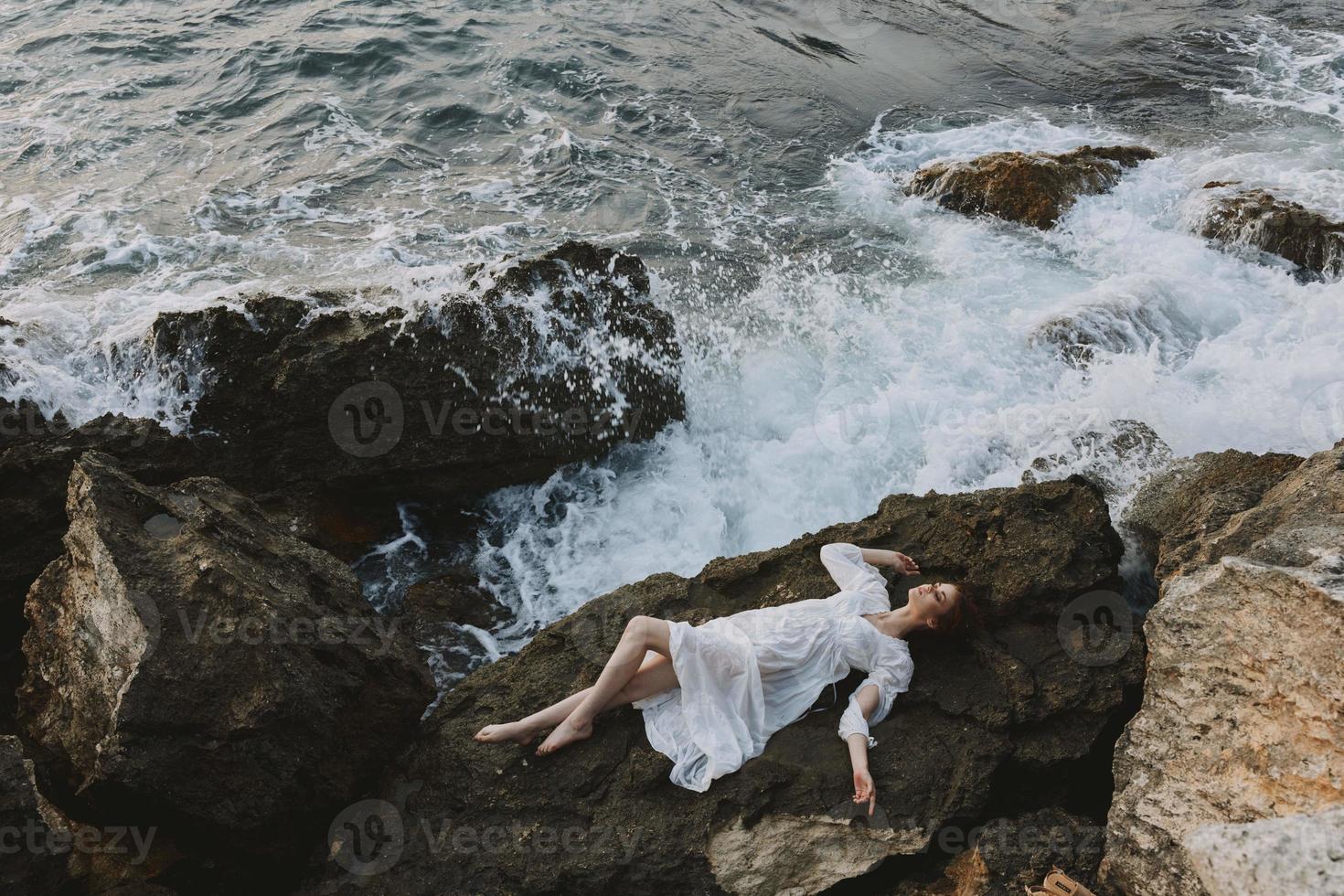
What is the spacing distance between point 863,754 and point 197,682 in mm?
3183

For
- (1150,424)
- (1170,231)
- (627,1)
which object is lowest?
(1150,424)

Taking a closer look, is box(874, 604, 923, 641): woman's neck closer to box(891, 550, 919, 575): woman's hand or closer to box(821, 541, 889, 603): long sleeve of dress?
box(821, 541, 889, 603): long sleeve of dress

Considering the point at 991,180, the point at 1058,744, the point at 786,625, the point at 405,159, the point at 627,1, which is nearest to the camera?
the point at 1058,744

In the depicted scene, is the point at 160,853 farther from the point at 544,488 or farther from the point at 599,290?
the point at 599,290

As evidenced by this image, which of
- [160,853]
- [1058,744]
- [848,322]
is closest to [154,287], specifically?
[160,853]

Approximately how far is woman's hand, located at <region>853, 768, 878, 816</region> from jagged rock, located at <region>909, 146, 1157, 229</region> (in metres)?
7.76

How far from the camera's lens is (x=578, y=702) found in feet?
15.7

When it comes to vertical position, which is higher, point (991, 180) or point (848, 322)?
point (991, 180)

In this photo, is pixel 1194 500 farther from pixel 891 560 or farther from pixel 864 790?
pixel 864 790

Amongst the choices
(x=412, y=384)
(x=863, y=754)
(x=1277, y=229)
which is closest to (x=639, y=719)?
(x=863, y=754)

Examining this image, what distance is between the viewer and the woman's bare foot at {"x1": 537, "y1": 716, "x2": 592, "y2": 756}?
464cm

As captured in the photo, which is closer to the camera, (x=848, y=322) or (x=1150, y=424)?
(x=1150, y=424)

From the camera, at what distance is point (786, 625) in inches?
197

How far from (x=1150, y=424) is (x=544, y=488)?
→ 497 cm
